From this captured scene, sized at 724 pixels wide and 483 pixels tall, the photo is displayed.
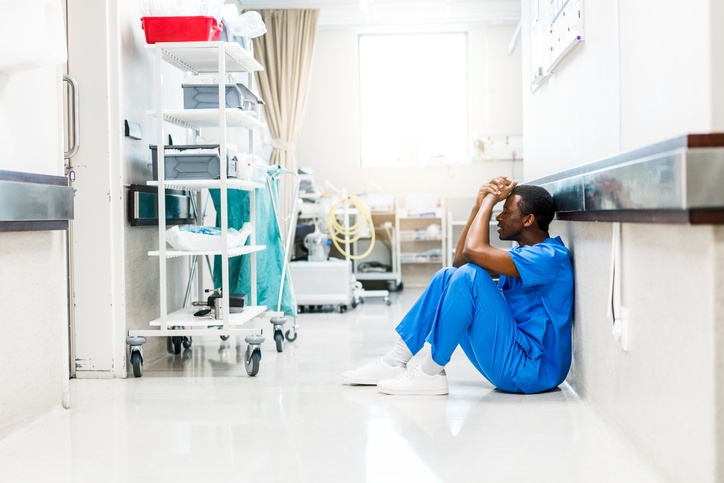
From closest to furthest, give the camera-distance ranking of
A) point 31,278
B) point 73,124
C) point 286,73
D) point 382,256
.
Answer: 1. point 31,278
2. point 73,124
3. point 286,73
4. point 382,256

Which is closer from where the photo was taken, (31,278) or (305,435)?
(305,435)

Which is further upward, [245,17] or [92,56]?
[245,17]

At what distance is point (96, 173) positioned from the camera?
355 centimetres

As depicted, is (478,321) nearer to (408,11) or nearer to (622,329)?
(622,329)

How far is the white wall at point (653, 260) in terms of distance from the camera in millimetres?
1668

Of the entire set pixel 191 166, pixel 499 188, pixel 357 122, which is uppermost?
pixel 357 122

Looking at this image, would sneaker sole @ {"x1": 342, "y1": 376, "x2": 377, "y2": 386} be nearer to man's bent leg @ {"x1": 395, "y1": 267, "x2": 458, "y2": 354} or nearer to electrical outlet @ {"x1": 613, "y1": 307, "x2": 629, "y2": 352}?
man's bent leg @ {"x1": 395, "y1": 267, "x2": 458, "y2": 354}

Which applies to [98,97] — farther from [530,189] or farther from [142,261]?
[530,189]

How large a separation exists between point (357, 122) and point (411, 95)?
70 centimetres

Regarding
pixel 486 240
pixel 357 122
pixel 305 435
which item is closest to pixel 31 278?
pixel 305 435

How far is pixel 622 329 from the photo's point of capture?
2.33m

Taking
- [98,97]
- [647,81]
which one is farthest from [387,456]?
[98,97]

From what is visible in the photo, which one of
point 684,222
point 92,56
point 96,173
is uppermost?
point 92,56

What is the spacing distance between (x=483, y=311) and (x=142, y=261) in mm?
1864
